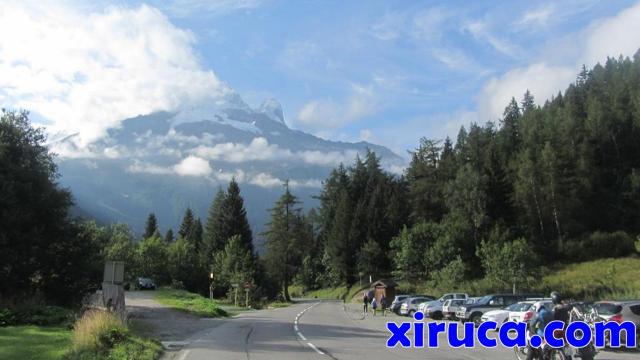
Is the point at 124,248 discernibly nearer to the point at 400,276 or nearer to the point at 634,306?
the point at 400,276

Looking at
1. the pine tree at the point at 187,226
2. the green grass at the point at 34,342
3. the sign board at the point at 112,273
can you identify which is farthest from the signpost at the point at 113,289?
the pine tree at the point at 187,226

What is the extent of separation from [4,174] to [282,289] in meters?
67.4

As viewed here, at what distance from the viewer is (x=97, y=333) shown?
1652 centimetres

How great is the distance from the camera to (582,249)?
253ft

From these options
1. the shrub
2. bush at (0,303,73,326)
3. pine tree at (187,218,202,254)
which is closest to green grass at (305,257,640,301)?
the shrub

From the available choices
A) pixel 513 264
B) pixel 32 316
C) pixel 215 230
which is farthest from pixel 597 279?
pixel 215 230

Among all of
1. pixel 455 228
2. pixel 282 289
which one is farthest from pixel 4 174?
pixel 282 289

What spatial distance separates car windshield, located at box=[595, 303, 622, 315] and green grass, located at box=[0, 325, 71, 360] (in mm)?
17278

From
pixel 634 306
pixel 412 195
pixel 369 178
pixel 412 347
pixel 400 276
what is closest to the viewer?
pixel 412 347

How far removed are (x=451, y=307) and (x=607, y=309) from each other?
16673 millimetres

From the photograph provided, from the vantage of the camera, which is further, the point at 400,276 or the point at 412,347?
the point at 400,276

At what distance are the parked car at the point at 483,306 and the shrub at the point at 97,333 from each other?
2068 cm

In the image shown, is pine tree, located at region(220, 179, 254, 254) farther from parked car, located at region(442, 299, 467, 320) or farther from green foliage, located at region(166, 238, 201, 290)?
parked car, located at region(442, 299, 467, 320)

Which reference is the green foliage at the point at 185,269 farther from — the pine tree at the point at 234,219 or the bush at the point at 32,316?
the bush at the point at 32,316
